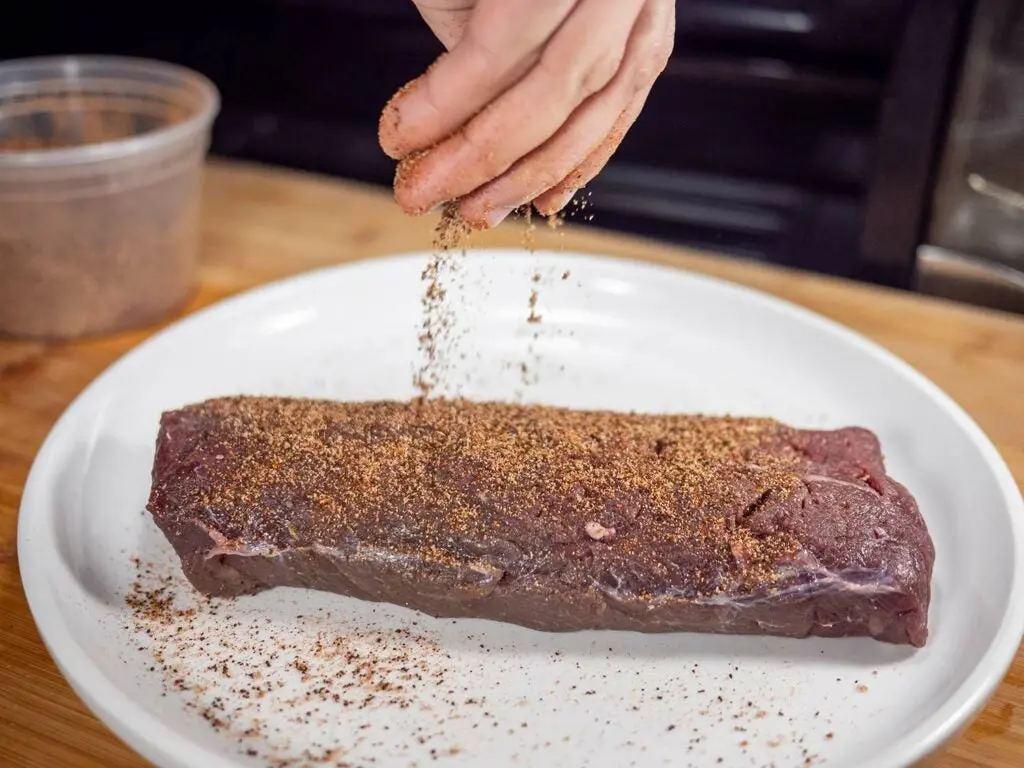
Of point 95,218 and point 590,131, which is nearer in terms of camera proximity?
point 590,131

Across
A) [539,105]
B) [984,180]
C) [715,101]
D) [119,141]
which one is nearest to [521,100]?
[539,105]

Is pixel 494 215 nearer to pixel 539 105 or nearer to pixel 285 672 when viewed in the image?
pixel 539 105

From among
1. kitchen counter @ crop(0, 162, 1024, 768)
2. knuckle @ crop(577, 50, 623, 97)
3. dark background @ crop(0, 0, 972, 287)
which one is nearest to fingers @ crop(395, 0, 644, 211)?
knuckle @ crop(577, 50, 623, 97)

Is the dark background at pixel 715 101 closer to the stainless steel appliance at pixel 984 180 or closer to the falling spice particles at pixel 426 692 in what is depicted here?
the stainless steel appliance at pixel 984 180

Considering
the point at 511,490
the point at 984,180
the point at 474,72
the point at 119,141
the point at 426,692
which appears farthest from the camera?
the point at 984,180

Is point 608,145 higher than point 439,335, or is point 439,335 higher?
point 608,145

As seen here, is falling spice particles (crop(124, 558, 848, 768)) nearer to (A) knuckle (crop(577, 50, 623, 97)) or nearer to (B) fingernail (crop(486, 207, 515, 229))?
(B) fingernail (crop(486, 207, 515, 229))

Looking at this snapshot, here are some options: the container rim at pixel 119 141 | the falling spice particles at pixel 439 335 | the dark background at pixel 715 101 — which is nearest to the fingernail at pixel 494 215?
the falling spice particles at pixel 439 335
